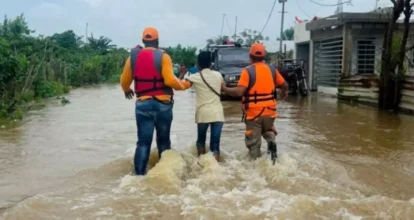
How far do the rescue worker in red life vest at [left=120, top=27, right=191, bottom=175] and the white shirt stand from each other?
0.44 meters

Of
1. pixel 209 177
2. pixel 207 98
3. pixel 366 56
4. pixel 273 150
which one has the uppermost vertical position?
pixel 366 56

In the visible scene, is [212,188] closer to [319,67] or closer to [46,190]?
[46,190]

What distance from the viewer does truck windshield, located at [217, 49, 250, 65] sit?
2036 cm

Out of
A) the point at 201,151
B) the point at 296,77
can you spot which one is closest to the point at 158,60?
the point at 201,151

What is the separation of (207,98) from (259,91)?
2.26 ft

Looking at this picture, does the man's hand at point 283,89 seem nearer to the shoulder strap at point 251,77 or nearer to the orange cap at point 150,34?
the shoulder strap at point 251,77

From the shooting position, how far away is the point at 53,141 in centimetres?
1019

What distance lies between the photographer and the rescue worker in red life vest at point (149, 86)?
6699 millimetres

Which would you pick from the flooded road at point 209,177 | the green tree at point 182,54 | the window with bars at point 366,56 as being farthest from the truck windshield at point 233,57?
the green tree at point 182,54

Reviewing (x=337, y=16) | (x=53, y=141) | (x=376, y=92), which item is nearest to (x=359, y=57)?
(x=337, y=16)

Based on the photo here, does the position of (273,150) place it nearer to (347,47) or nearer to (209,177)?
(209,177)

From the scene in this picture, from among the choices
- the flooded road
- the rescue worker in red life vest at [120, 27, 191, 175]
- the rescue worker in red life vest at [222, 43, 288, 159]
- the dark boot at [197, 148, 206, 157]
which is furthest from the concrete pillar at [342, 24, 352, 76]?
the rescue worker in red life vest at [120, 27, 191, 175]

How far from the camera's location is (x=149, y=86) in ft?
Result: 22.2

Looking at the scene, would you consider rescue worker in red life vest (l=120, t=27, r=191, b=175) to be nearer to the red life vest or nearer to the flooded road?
the red life vest
